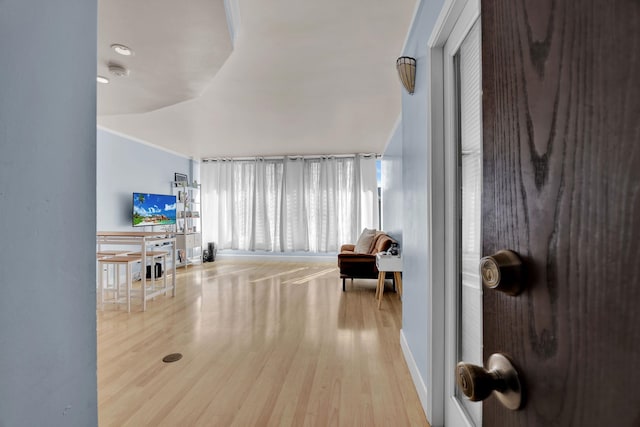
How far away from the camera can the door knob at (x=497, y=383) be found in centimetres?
43

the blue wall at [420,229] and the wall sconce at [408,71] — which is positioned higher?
the wall sconce at [408,71]

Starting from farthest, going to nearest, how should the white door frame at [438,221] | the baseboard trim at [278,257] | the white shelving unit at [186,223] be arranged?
the baseboard trim at [278,257], the white shelving unit at [186,223], the white door frame at [438,221]

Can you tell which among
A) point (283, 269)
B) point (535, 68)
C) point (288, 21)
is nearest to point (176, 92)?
point (288, 21)

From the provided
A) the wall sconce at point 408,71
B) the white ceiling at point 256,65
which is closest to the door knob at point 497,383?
the wall sconce at point 408,71

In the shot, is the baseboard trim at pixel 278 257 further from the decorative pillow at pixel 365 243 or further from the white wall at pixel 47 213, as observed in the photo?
the white wall at pixel 47 213

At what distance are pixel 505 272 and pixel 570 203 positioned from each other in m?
0.13

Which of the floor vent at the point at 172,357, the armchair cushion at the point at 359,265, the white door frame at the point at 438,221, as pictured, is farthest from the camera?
the armchair cushion at the point at 359,265

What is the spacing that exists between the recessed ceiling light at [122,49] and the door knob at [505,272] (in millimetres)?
2598

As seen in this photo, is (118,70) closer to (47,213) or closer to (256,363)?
(47,213)

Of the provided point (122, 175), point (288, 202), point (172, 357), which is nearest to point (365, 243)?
point (288, 202)

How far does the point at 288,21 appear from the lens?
211 centimetres

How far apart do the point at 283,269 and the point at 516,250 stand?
19.4 ft

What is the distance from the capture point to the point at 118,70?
244 centimetres

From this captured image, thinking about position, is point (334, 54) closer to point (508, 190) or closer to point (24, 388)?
point (508, 190)
